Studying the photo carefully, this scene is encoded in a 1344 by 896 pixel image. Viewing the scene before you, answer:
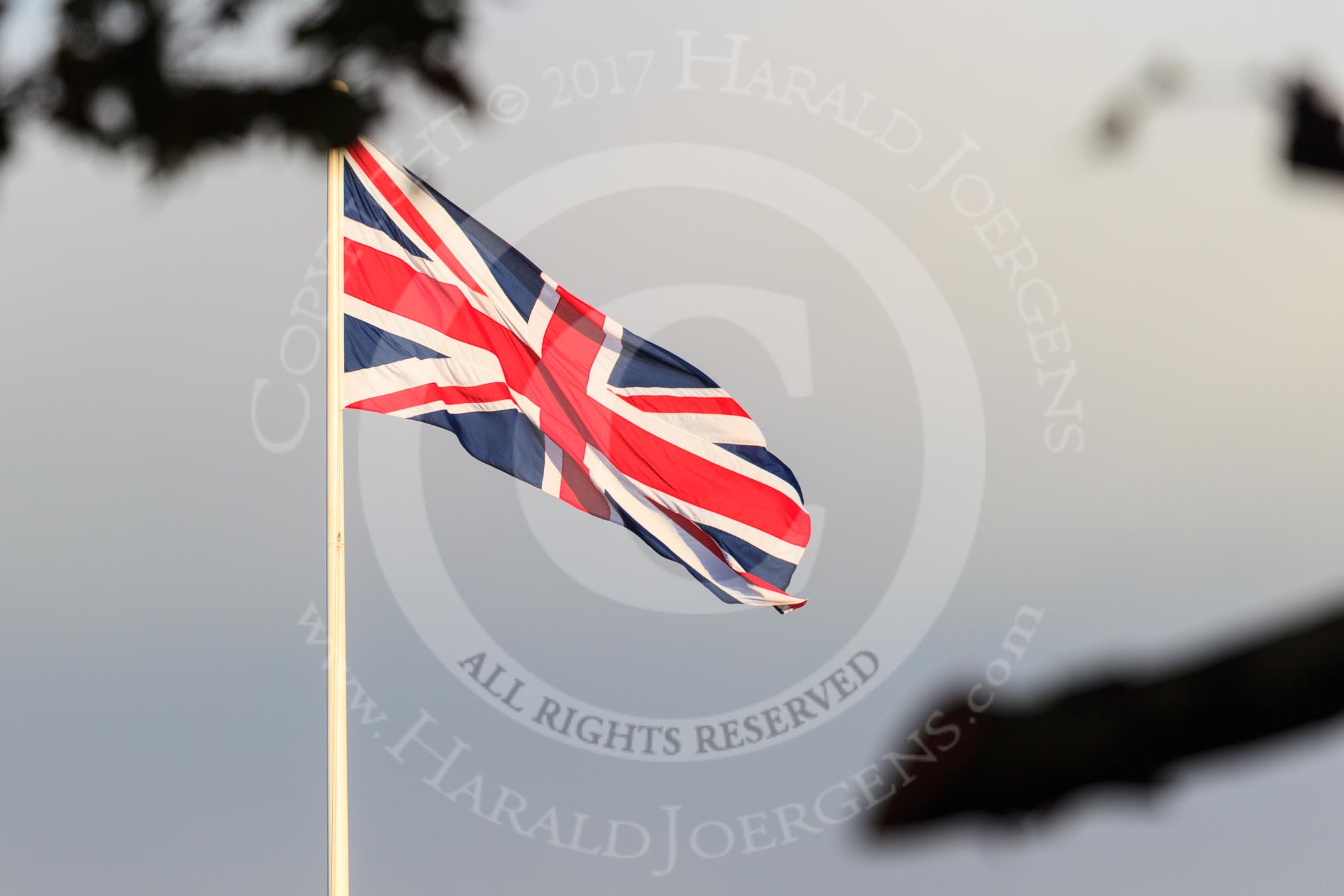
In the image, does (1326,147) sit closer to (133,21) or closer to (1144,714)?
(1144,714)

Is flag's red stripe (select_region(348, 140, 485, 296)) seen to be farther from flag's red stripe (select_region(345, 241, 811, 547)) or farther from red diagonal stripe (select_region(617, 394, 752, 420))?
red diagonal stripe (select_region(617, 394, 752, 420))

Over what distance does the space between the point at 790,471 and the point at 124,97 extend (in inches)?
358

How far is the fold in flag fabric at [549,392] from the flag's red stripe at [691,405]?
0.04 feet

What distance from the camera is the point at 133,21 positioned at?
4391mm

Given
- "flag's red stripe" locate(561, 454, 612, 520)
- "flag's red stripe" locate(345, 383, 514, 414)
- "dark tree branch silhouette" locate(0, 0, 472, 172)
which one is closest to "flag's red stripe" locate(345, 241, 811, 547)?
"flag's red stripe" locate(561, 454, 612, 520)

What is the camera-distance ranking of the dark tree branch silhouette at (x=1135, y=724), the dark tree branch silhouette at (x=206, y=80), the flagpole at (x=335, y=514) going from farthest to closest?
the flagpole at (x=335, y=514) < the dark tree branch silhouette at (x=206, y=80) < the dark tree branch silhouette at (x=1135, y=724)

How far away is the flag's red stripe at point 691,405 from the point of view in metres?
12.5

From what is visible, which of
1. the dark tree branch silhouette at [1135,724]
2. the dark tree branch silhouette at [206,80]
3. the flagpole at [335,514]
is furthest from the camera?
the flagpole at [335,514]

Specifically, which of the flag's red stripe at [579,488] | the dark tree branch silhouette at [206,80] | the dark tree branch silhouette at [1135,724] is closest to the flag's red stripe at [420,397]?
the flag's red stripe at [579,488]

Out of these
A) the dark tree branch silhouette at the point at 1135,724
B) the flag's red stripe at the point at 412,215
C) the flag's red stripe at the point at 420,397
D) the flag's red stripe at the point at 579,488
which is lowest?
the dark tree branch silhouette at the point at 1135,724

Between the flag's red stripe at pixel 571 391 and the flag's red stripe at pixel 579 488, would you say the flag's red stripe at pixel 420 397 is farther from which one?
the flag's red stripe at pixel 579 488

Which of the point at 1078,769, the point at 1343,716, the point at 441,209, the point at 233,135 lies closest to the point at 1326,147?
the point at 1343,716

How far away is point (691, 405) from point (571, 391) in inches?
43.1

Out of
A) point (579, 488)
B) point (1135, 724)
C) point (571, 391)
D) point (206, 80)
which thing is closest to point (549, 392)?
point (571, 391)
